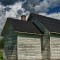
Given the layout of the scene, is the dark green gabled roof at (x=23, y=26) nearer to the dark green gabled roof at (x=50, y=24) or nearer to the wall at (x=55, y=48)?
the dark green gabled roof at (x=50, y=24)

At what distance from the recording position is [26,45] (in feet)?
103

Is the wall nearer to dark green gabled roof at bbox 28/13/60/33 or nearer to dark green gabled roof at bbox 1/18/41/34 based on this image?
dark green gabled roof at bbox 28/13/60/33

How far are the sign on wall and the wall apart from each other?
1633 mm

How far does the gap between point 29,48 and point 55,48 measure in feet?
10.3

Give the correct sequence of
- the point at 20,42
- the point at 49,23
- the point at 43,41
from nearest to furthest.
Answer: the point at 20,42 < the point at 43,41 < the point at 49,23

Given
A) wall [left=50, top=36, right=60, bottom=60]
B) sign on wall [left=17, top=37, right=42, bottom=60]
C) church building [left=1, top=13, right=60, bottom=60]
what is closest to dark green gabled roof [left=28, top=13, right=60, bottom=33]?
church building [left=1, top=13, right=60, bottom=60]

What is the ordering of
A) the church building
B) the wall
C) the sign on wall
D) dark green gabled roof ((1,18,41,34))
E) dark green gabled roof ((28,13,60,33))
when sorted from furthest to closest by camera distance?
dark green gabled roof ((28,13,60,33)) → the wall → dark green gabled roof ((1,18,41,34)) → the church building → the sign on wall

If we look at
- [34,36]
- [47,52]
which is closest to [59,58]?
[47,52]

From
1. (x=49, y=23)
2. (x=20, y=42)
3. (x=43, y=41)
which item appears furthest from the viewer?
(x=49, y=23)

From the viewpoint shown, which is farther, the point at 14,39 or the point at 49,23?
the point at 49,23

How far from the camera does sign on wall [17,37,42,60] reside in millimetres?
31041

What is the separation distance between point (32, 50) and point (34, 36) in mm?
1701

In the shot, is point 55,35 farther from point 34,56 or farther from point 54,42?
point 34,56

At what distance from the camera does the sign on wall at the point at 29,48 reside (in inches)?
1222
